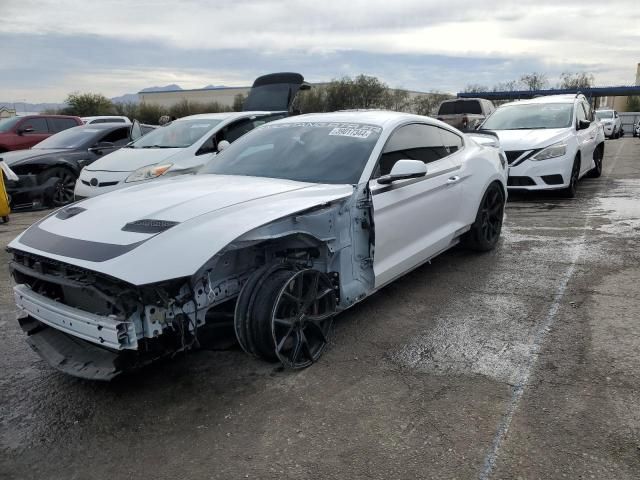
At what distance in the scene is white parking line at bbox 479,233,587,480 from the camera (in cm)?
250

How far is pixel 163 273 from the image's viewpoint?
2.62 meters

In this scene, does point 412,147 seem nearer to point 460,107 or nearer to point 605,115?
point 460,107

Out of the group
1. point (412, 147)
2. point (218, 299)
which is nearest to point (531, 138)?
point (412, 147)

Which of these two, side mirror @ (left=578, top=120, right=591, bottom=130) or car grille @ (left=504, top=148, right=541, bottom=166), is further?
side mirror @ (left=578, top=120, right=591, bottom=130)

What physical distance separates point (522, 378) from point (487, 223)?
2.85 m

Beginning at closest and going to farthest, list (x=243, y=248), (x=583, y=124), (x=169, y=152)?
(x=243, y=248)
(x=169, y=152)
(x=583, y=124)

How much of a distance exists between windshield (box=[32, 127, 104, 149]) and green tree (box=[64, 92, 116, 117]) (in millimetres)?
39283

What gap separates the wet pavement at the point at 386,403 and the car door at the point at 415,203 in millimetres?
461

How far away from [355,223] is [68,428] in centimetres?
210

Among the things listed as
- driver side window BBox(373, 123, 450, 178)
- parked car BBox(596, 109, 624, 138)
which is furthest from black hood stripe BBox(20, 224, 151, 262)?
parked car BBox(596, 109, 624, 138)

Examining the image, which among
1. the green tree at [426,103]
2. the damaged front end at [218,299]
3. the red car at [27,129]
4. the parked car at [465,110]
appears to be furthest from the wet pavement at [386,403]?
A: the green tree at [426,103]

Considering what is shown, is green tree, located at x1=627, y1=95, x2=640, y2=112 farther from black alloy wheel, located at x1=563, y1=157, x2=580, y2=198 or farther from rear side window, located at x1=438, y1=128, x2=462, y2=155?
rear side window, located at x1=438, y1=128, x2=462, y2=155

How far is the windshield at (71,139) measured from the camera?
35.1 ft

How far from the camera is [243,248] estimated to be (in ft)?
10.2
